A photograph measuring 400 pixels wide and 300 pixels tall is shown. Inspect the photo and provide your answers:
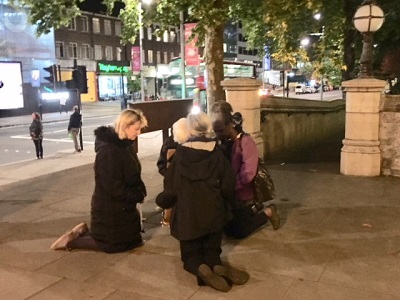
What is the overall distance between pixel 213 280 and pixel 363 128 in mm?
5665

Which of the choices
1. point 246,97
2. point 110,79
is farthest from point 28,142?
point 110,79

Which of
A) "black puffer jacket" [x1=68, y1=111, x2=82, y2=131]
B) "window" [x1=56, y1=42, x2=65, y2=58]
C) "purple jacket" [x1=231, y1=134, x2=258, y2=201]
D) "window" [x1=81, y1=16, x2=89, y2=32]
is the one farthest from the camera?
"window" [x1=81, y1=16, x2=89, y2=32]

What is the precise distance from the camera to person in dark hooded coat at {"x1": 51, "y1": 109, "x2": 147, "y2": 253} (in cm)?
496

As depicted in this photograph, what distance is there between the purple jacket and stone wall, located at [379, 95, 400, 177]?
4.49 metres

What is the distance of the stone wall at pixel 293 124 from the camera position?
37.2 feet

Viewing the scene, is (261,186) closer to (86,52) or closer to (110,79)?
(86,52)

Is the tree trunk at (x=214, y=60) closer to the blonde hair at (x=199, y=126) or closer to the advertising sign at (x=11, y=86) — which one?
the blonde hair at (x=199, y=126)

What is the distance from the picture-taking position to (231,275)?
4484mm

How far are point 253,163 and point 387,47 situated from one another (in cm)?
1562

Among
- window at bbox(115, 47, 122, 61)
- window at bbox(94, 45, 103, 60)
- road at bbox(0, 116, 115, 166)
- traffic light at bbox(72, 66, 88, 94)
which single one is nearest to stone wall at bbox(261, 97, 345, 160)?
traffic light at bbox(72, 66, 88, 94)

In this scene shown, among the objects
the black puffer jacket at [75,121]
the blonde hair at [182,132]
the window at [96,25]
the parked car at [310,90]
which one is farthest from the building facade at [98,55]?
the blonde hair at [182,132]

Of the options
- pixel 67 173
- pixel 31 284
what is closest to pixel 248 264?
pixel 31 284

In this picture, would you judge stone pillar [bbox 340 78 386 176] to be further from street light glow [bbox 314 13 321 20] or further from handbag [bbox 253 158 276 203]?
street light glow [bbox 314 13 321 20]

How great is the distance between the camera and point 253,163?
5.42 m
